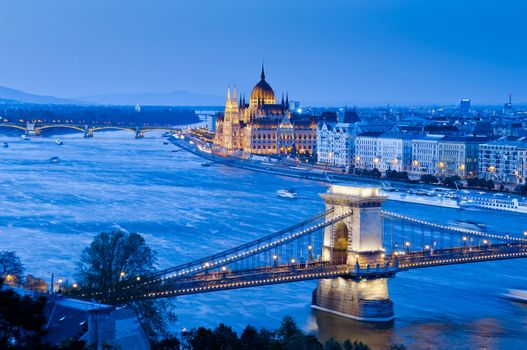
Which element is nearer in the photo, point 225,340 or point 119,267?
point 225,340

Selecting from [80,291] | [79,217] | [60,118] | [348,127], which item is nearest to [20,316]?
[80,291]

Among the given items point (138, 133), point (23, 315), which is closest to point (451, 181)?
point (23, 315)

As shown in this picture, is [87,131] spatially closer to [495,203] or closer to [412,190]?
[412,190]

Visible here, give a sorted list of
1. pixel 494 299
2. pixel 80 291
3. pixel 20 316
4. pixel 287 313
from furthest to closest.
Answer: pixel 494 299 → pixel 287 313 → pixel 80 291 → pixel 20 316

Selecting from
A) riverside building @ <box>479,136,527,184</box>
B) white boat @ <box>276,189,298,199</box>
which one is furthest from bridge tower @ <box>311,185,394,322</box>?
riverside building @ <box>479,136,527,184</box>

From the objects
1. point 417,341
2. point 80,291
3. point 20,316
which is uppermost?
point 20,316

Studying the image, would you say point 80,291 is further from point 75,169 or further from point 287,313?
point 75,169
